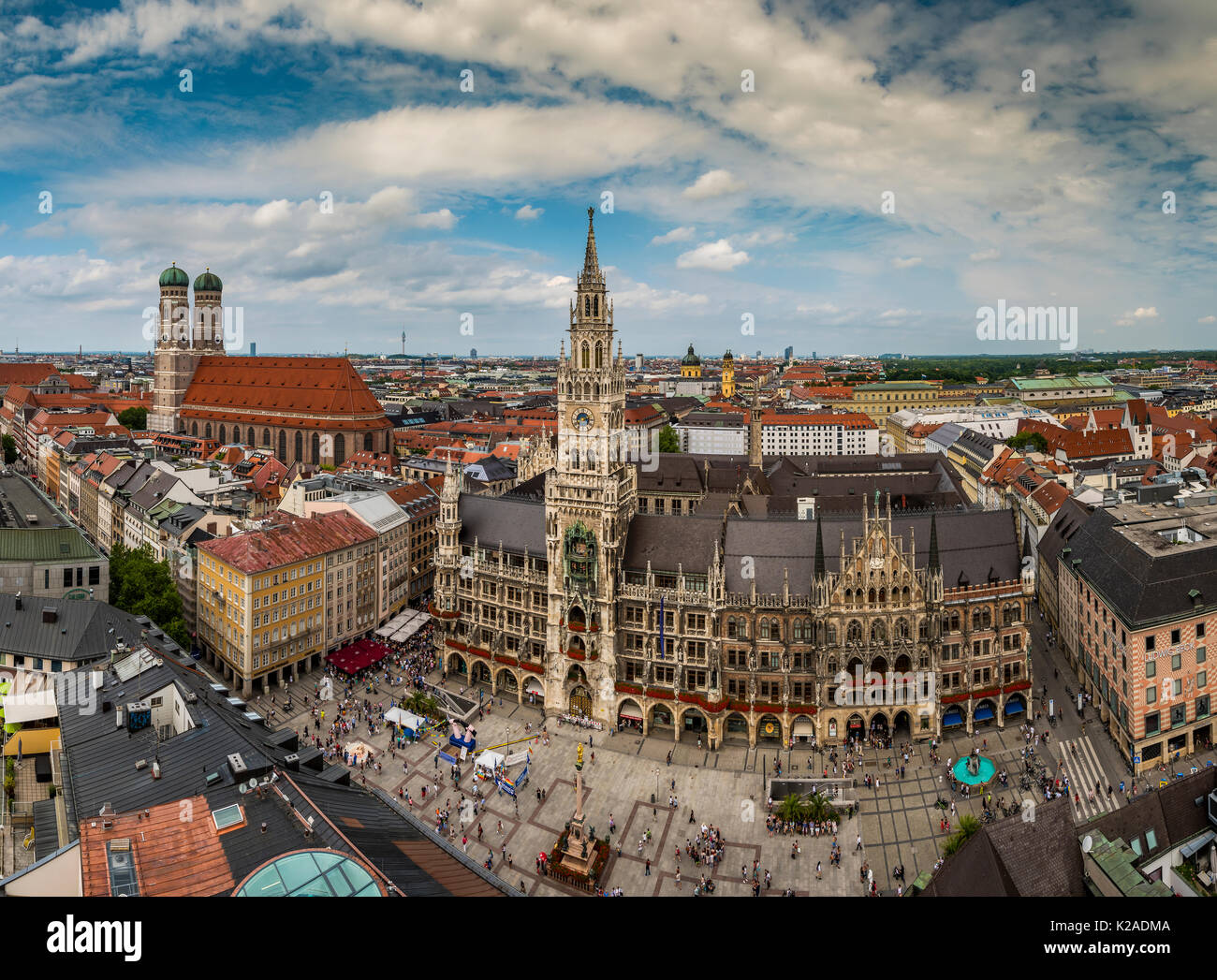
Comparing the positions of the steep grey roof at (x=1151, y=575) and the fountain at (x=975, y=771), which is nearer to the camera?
the fountain at (x=975, y=771)

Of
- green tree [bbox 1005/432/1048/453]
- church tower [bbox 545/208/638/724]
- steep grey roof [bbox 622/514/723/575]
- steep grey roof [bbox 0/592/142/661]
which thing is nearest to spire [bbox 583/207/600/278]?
church tower [bbox 545/208/638/724]

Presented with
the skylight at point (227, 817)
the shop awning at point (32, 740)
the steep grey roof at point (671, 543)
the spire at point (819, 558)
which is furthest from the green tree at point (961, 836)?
the shop awning at point (32, 740)

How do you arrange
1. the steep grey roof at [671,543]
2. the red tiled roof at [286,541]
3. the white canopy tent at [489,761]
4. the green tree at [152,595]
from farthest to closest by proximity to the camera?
the red tiled roof at [286,541] < the green tree at [152,595] < the steep grey roof at [671,543] < the white canopy tent at [489,761]

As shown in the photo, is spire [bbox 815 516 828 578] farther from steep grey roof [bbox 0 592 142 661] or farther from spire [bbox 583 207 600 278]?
steep grey roof [bbox 0 592 142 661]

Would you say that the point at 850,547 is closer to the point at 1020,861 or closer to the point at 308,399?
the point at 1020,861

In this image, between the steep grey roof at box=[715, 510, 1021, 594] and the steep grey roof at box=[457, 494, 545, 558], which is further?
the steep grey roof at box=[457, 494, 545, 558]

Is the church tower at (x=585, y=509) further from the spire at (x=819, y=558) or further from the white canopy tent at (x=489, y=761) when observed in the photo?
the spire at (x=819, y=558)

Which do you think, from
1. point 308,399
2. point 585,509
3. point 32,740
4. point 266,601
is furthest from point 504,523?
point 308,399
